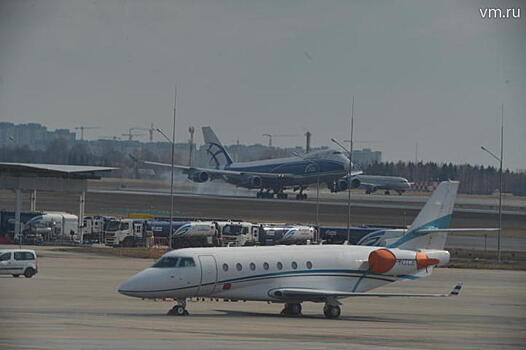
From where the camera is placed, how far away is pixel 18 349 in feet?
85.1

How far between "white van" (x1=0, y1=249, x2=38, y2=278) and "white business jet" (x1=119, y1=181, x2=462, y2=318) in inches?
672

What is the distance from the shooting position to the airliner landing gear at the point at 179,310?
37688 millimetres

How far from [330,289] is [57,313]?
1026 cm

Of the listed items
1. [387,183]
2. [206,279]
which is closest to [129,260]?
[206,279]

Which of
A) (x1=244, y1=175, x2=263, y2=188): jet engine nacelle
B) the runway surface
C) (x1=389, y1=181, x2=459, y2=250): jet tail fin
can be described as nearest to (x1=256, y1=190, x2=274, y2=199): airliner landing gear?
(x1=244, y1=175, x2=263, y2=188): jet engine nacelle

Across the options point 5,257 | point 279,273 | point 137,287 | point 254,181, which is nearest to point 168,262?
point 137,287

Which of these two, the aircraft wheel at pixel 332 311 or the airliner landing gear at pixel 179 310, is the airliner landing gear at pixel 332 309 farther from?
the airliner landing gear at pixel 179 310

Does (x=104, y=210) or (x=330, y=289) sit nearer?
(x=330, y=289)

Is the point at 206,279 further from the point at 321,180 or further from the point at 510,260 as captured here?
the point at 321,180

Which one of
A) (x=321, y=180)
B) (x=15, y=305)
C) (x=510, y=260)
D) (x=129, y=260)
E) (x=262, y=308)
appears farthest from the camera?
(x=321, y=180)

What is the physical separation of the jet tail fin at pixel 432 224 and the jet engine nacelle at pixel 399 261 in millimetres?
650

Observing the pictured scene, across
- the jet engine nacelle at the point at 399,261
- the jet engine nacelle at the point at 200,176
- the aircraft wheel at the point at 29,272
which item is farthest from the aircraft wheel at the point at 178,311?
the jet engine nacelle at the point at 200,176

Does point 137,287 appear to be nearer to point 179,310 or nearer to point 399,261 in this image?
point 179,310

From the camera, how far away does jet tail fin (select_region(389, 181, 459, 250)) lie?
43438mm
